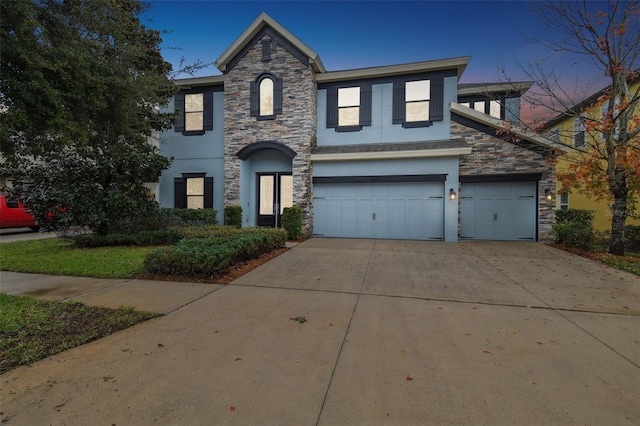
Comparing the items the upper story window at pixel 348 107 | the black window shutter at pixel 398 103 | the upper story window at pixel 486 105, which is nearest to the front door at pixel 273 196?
the upper story window at pixel 348 107

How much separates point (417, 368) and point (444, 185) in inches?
370

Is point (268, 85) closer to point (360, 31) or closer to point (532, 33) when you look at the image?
point (360, 31)

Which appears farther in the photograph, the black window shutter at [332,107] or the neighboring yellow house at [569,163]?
the black window shutter at [332,107]

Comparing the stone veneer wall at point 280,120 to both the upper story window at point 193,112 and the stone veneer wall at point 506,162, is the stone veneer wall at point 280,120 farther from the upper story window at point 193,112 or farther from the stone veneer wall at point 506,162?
the stone veneer wall at point 506,162

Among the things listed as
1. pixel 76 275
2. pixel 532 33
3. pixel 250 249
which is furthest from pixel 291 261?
pixel 532 33

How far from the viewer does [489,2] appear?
30.3 ft

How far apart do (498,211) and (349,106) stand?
7.11m

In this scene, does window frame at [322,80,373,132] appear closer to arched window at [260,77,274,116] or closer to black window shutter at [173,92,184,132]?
arched window at [260,77,274,116]

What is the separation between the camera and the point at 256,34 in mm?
11805

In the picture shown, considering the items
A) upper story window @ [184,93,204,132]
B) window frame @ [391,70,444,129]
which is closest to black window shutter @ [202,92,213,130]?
upper story window @ [184,93,204,132]

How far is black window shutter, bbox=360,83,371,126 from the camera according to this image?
11805 millimetres

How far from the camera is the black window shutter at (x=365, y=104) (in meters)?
11.8

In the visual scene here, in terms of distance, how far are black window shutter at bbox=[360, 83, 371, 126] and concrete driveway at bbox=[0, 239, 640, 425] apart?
830 cm

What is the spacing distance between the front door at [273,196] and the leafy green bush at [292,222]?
1226mm
